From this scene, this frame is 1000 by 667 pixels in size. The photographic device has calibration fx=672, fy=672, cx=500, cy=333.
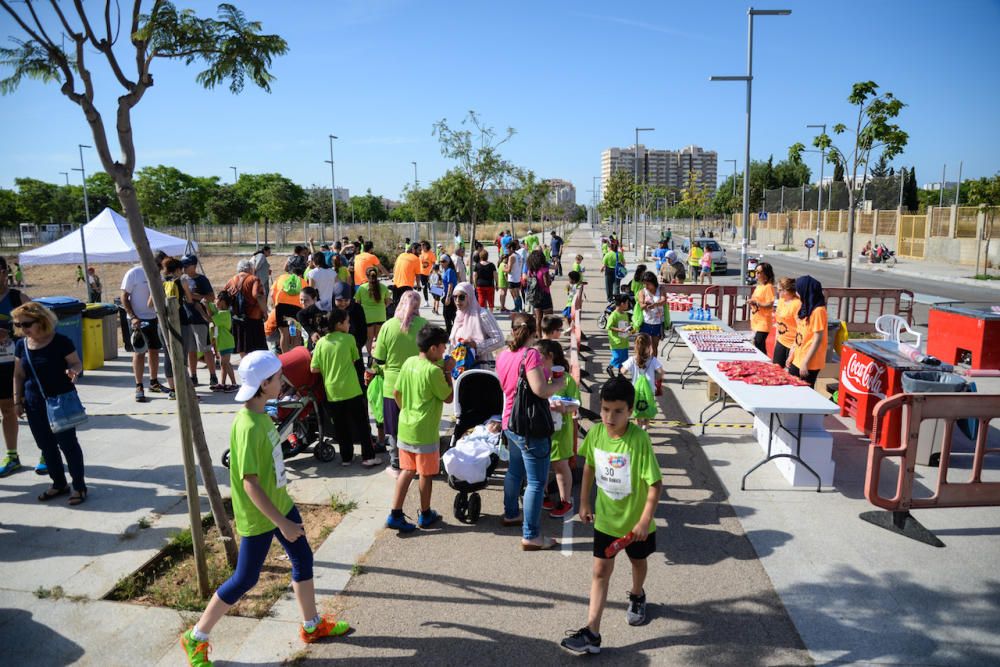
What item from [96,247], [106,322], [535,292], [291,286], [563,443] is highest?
[96,247]

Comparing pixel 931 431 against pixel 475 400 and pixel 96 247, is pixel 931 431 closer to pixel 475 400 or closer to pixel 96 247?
pixel 475 400

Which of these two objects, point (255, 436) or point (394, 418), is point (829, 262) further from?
point (255, 436)

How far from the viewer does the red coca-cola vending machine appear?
23.5ft

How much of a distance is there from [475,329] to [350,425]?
66.9 inches

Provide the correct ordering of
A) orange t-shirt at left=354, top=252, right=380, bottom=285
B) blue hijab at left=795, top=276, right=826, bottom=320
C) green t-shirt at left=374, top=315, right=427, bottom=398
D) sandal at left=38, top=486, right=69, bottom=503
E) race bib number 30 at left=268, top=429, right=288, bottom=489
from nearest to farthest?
race bib number 30 at left=268, top=429, right=288, bottom=489 < sandal at left=38, top=486, right=69, bottom=503 < green t-shirt at left=374, top=315, right=427, bottom=398 < blue hijab at left=795, top=276, right=826, bottom=320 < orange t-shirt at left=354, top=252, right=380, bottom=285

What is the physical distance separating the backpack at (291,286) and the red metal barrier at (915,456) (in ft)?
25.7

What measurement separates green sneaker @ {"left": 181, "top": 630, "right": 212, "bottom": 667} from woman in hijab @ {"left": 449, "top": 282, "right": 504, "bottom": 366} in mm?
4135

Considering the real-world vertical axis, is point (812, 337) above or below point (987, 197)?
below

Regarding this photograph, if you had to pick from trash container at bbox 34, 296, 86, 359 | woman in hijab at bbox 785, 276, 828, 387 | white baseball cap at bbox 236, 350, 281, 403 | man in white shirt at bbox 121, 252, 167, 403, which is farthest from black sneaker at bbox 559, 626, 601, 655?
trash container at bbox 34, 296, 86, 359

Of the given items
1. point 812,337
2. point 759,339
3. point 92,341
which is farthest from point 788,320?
point 92,341

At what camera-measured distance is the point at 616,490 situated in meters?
3.86

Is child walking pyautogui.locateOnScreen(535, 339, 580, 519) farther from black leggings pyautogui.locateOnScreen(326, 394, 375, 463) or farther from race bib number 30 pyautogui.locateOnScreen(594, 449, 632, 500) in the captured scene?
black leggings pyautogui.locateOnScreen(326, 394, 375, 463)

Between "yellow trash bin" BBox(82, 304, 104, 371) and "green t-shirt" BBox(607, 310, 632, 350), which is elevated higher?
"green t-shirt" BBox(607, 310, 632, 350)

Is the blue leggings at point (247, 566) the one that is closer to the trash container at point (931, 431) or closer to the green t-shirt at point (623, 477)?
the green t-shirt at point (623, 477)
